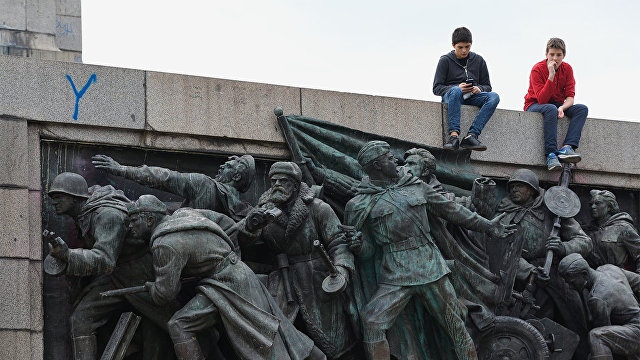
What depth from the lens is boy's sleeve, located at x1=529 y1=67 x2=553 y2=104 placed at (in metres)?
18.5

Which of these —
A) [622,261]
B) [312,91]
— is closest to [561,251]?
[622,261]

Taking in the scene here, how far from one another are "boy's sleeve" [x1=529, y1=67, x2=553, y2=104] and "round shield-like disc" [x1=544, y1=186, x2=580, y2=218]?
123 cm

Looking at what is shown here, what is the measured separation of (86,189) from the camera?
51.5 feet

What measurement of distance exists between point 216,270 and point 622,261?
494cm

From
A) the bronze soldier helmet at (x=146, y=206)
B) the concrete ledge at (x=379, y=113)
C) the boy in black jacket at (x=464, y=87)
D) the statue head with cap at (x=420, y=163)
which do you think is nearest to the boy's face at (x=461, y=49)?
the boy in black jacket at (x=464, y=87)

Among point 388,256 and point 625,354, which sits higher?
point 388,256

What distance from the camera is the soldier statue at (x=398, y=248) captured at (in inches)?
642

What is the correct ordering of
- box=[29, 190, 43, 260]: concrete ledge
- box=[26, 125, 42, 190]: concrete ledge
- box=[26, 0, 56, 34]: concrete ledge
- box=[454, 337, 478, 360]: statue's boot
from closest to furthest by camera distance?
1. box=[29, 190, 43, 260]: concrete ledge
2. box=[26, 125, 42, 190]: concrete ledge
3. box=[454, 337, 478, 360]: statue's boot
4. box=[26, 0, 56, 34]: concrete ledge

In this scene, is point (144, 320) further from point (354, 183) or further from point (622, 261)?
point (622, 261)

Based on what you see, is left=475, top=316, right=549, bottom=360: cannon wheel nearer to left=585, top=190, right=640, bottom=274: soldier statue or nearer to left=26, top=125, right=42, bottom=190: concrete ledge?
left=585, top=190, right=640, bottom=274: soldier statue

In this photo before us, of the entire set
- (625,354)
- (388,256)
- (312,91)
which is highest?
(312,91)

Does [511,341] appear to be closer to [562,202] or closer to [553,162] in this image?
[562,202]

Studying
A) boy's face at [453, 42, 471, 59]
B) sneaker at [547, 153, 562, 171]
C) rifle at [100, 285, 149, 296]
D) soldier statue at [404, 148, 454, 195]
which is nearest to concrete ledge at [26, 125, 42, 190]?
rifle at [100, 285, 149, 296]

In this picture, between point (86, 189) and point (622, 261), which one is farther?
point (622, 261)
